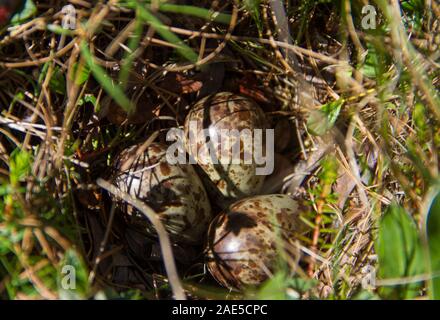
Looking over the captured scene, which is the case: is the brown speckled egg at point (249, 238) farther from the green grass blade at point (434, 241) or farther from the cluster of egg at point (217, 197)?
the green grass blade at point (434, 241)

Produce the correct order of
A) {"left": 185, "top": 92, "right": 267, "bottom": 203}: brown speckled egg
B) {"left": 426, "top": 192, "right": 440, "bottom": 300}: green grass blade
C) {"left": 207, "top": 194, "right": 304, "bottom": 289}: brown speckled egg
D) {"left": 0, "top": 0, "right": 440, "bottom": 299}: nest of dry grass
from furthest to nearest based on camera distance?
{"left": 185, "top": 92, "right": 267, "bottom": 203}: brown speckled egg, {"left": 207, "top": 194, "right": 304, "bottom": 289}: brown speckled egg, {"left": 0, "top": 0, "right": 440, "bottom": 299}: nest of dry grass, {"left": 426, "top": 192, "right": 440, "bottom": 300}: green grass blade

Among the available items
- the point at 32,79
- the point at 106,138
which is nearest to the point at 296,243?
the point at 106,138

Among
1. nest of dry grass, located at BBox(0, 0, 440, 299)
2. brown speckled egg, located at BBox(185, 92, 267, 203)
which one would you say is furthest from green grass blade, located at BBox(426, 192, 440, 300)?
brown speckled egg, located at BBox(185, 92, 267, 203)

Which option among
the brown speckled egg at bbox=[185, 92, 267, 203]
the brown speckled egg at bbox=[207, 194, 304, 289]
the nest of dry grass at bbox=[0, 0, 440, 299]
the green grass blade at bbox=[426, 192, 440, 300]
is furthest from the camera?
the brown speckled egg at bbox=[185, 92, 267, 203]

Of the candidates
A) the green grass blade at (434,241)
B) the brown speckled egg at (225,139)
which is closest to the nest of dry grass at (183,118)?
the green grass blade at (434,241)

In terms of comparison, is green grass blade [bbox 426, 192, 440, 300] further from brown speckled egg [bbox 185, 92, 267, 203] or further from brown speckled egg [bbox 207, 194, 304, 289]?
brown speckled egg [bbox 185, 92, 267, 203]

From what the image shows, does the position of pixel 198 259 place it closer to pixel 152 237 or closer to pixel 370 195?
pixel 152 237

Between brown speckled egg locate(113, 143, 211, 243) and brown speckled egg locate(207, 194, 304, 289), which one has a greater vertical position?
brown speckled egg locate(113, 143, 211, 243)

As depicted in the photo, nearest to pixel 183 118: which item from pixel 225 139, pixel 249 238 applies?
pixel 225 139
